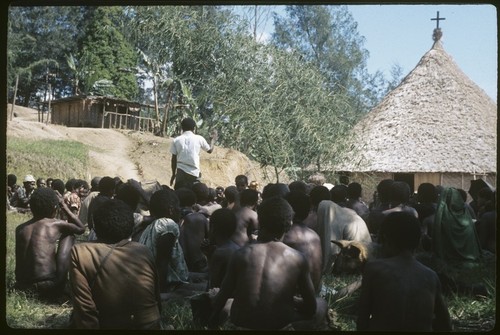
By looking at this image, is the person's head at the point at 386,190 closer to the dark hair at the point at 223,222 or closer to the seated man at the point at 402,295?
the dark hair at the point at 223,222

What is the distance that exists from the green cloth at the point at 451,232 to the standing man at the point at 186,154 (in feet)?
11.1

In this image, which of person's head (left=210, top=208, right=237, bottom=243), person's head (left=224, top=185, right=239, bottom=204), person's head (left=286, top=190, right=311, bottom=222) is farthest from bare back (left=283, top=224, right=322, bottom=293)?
person's head (left=224, top=185, right=239, bottom=204)

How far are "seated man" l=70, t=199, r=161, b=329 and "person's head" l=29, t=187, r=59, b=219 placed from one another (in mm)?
1636

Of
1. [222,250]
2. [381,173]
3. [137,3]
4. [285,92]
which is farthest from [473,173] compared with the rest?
[137,3]

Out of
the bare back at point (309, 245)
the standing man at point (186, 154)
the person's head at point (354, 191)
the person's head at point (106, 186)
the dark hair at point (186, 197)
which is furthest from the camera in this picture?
the standing man at point (186, 154)

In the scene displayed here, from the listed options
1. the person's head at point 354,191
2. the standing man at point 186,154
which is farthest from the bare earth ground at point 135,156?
the person's head at point 354,191

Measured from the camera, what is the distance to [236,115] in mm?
13711

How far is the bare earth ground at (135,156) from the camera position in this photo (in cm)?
2072

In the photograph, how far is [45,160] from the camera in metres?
18.2

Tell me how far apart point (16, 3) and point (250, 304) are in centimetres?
231

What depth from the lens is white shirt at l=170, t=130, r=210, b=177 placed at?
821 centimetres

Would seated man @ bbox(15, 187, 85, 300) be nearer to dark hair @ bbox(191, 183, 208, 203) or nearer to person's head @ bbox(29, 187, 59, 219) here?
person's head @ bbox(29, 187, 59, 219)

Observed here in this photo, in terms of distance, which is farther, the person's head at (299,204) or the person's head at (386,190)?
the person's head at (386,190)

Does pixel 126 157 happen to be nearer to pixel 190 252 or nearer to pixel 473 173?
pixel 473 173
